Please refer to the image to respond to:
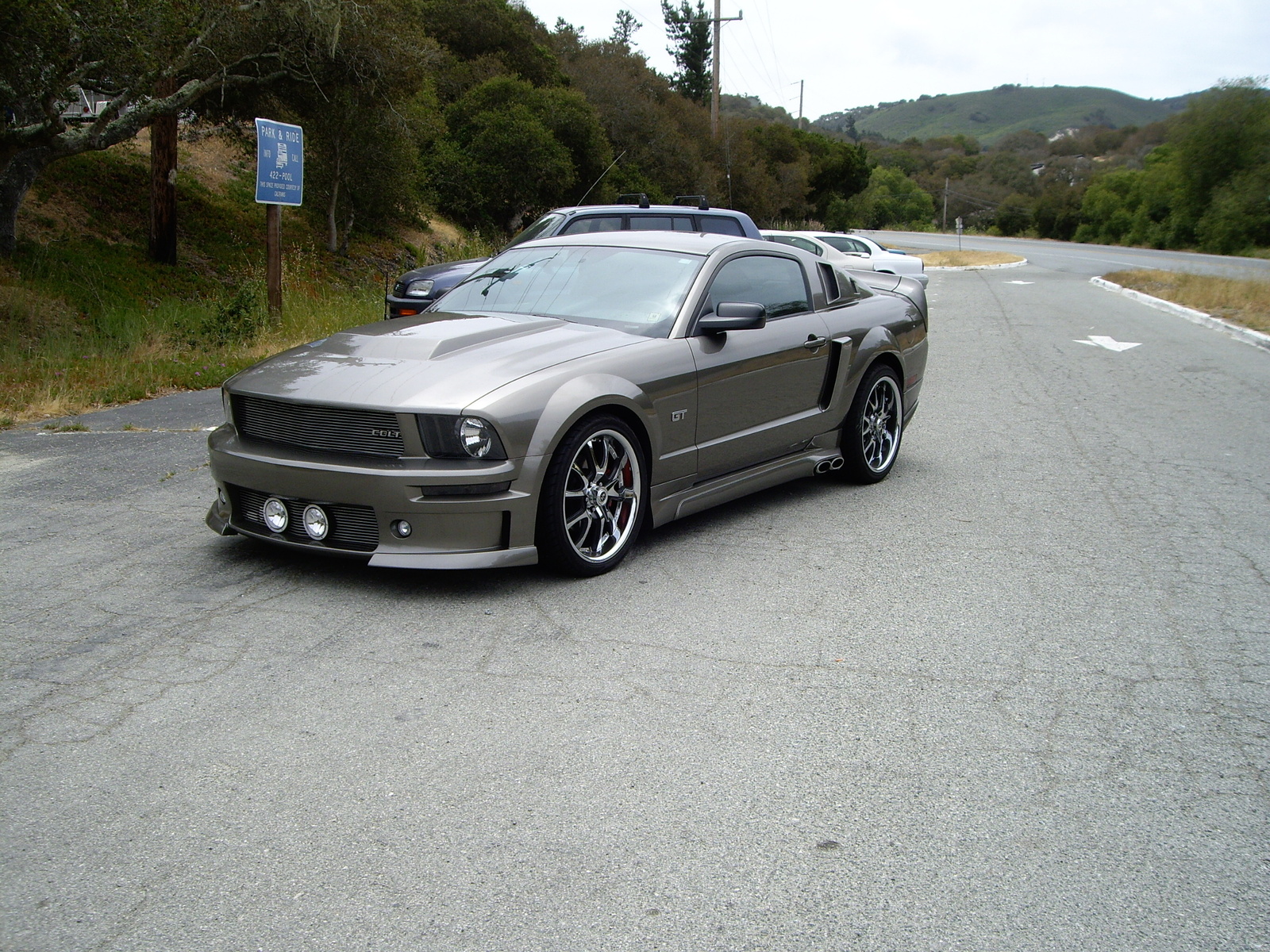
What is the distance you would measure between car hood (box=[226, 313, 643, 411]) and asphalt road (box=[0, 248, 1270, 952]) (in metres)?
0.86

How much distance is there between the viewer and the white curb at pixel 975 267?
37.1 metres

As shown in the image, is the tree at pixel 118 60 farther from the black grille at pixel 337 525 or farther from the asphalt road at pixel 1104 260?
the asphalt road at pixel 1104 260

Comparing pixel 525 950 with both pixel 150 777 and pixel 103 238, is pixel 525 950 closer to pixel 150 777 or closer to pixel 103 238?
pixel 150 777

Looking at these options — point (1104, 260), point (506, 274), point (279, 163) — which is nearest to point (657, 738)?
point (506, 274)

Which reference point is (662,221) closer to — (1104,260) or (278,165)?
(278,165)

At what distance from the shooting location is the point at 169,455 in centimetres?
760

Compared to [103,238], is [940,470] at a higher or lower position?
lower

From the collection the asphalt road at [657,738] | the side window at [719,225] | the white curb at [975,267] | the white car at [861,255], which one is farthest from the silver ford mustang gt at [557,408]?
the white curb at [975,267]

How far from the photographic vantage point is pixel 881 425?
288 inches

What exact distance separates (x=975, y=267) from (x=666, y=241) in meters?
34.7

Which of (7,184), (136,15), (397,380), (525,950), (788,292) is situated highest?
(136,15)

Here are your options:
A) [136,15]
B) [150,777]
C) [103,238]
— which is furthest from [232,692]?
[103,238]

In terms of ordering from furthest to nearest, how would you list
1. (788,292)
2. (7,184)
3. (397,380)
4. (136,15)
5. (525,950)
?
(7,184) → (136,15) → (788,292) → (397,380) → (525,950)

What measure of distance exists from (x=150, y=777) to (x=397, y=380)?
2121 millimetres
